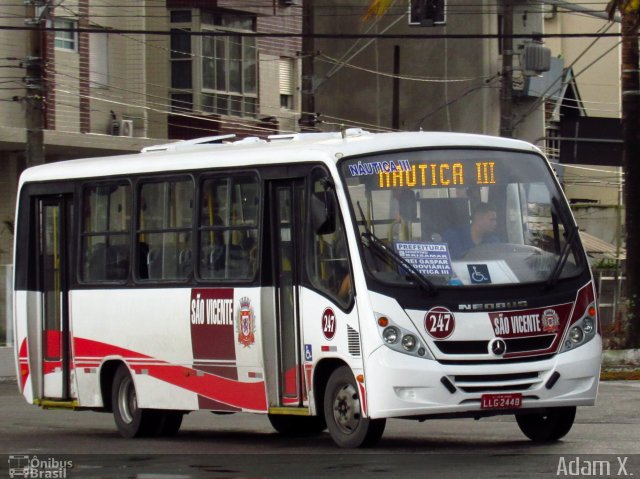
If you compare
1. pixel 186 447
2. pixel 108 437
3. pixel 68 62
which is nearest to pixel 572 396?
pixel 186 447

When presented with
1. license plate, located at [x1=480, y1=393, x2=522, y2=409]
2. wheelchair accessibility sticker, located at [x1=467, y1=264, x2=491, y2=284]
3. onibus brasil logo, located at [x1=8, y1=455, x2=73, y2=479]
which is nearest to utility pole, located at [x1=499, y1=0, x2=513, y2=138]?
wheelchair accessibility sticker, located at [x1=467, y1=264, x2=491, y2=284]

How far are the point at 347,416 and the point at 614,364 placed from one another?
1306 centimetres

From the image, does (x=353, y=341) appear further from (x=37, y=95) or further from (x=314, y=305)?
(x=37, y=95)

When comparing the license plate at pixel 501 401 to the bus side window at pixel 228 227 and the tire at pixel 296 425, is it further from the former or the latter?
the tire at pixel 296 425

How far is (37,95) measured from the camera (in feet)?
85.0

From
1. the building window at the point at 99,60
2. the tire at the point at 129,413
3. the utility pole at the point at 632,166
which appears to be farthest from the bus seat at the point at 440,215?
the building window at the point at 99,60

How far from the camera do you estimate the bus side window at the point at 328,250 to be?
12.9 metres

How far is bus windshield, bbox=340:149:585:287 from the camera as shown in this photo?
1269cm

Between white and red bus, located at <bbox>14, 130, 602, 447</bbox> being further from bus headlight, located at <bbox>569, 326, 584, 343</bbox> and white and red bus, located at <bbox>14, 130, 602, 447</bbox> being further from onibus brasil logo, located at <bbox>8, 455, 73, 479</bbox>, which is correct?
onibus brasil logo, located at <bbox>8, 455, 73, 479</bbox>

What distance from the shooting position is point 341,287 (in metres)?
12.9

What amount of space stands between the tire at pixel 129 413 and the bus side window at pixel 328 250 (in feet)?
11.3

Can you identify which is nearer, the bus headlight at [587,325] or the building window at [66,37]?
the bus headlight at [587,325]

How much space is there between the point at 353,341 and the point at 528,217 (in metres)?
1.95

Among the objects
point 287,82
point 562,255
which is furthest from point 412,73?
point 562,255
